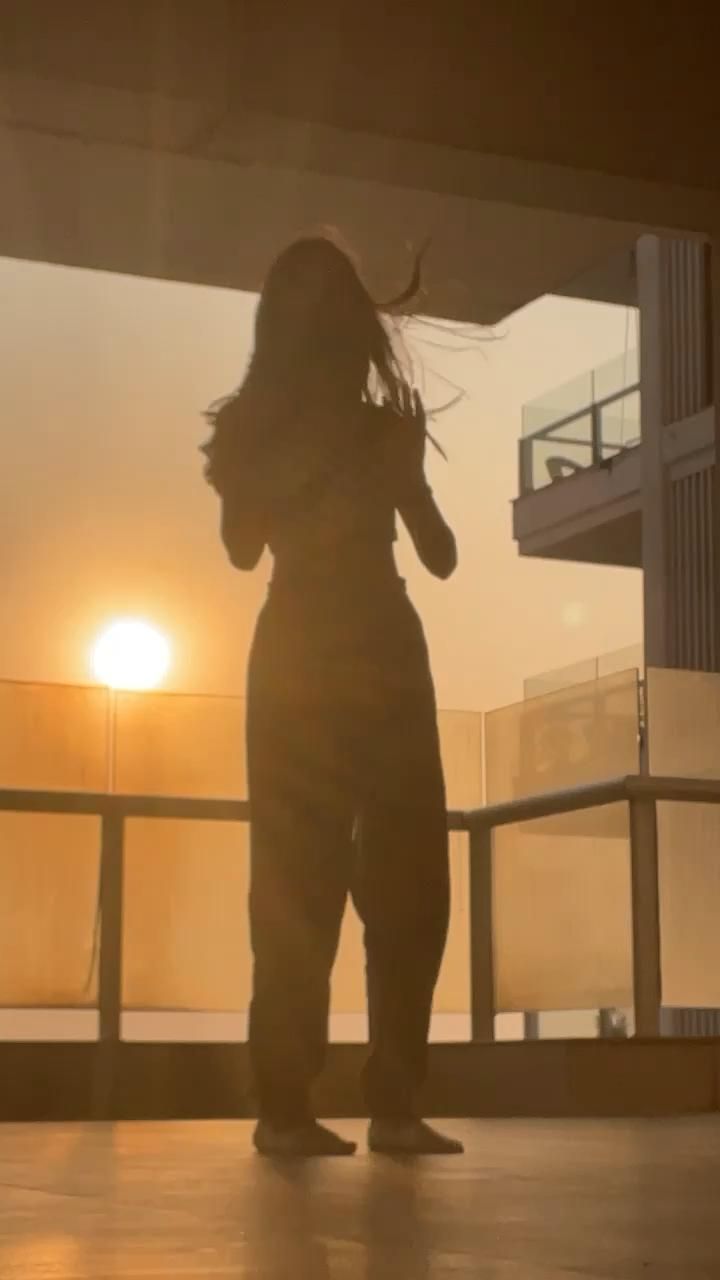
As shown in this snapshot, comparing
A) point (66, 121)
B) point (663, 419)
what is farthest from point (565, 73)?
point (663, 419)

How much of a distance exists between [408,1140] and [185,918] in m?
1.22

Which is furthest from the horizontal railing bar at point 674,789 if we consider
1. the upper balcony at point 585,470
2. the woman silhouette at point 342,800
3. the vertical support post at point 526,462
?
the vertical support post at point 526,462

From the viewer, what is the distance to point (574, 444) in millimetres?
7707

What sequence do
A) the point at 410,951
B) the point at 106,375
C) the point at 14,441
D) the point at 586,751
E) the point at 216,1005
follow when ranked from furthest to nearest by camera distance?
the point at 106,375
the point at 14,441
the point at 586,751
the point at 216,1005
the point at 410,951

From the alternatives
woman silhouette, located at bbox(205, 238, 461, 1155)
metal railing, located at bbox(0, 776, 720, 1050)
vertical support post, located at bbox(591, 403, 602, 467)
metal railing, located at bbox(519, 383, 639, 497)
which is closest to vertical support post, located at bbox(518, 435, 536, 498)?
metal railing, located at bbox(519, 383, 639, 497)

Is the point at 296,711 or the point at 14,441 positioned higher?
the point at 14,441

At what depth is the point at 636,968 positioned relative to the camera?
10.3 ft

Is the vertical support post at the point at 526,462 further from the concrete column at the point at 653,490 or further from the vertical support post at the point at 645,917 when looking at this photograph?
the vertical support post at the point at 645,917

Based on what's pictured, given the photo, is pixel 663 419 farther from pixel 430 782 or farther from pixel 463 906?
pixel 430 782

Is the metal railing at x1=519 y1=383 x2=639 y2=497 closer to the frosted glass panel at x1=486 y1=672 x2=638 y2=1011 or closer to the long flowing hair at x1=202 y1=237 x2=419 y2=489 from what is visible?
the frosted glass panel at x1=486 y1=672 x2=638 y2=1011

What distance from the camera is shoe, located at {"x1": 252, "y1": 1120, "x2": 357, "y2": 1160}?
1892mm

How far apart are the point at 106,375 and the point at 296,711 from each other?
8.01 ft

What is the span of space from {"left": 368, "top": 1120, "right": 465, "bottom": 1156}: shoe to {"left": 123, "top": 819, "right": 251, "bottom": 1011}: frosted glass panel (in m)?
1.14

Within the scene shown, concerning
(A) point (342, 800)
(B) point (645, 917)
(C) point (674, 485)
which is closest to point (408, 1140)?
(A) point (342, 800)
